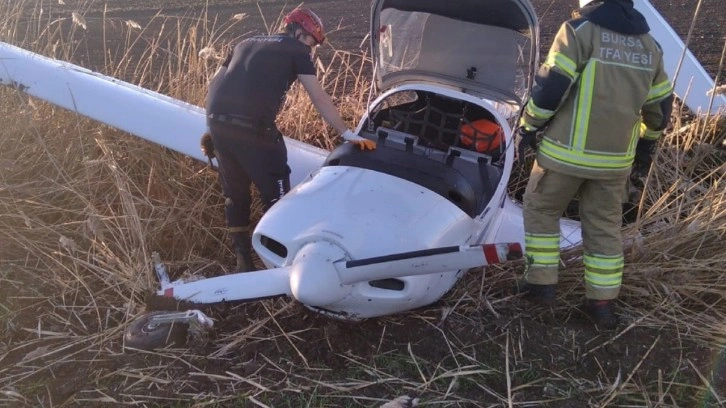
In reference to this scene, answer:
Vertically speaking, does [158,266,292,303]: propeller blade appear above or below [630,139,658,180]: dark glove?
below

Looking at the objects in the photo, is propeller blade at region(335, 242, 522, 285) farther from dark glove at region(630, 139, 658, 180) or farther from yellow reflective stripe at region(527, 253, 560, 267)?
dark glove at region(630, 139, 658, 180)

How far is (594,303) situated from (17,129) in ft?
15.8

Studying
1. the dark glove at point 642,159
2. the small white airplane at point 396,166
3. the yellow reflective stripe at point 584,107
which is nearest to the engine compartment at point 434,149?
the small white airplane at point 396,166

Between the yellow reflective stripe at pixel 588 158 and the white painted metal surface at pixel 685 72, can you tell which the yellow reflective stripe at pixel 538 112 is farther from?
the white painted metal surface at pixel 685 72

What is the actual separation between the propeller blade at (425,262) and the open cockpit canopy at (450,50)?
224 centimetres

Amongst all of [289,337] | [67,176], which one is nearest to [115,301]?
[289,337]

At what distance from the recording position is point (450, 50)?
5.04 metres

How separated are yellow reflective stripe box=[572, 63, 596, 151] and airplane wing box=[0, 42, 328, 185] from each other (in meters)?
1.95

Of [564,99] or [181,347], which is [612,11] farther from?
[181,347]

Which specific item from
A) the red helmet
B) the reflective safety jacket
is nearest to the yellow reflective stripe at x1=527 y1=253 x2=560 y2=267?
the reflective safety jacket

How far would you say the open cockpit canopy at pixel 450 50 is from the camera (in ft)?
15.9

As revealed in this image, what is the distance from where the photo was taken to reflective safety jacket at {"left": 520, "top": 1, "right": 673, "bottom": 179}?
11.5 ft

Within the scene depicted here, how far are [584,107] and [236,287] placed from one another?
2028 millimetres

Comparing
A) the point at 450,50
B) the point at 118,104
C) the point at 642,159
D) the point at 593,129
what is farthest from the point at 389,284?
the point at 118,104
